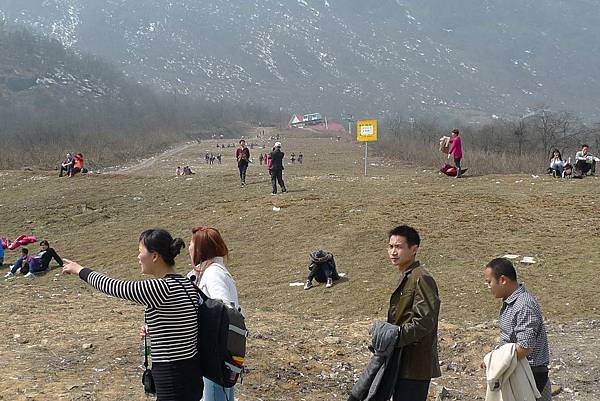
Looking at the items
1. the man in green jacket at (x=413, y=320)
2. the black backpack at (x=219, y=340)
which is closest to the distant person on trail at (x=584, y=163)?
the man in green jacket at (x=413, y=320)

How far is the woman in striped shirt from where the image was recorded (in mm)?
3227

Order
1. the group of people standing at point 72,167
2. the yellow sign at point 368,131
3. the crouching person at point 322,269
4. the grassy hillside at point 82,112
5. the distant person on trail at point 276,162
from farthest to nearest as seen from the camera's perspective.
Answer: the grassy hillside at point 82,112, the group of people standing at point 72,167, the yellow sign at point 368,131, the distant person on trail at point 276,162, the crouching person at point 322,269

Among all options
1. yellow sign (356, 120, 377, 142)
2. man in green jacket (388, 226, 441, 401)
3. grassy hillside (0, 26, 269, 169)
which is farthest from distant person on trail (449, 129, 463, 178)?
grassy hillside (0, 26, 269, 169)

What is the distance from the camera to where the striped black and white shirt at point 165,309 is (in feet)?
10.6

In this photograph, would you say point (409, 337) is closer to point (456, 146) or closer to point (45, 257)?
point (45, 257)

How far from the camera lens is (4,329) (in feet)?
25.3

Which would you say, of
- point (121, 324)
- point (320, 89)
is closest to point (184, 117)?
point (320, 89)

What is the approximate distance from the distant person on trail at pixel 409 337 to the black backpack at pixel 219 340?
0.80 meters

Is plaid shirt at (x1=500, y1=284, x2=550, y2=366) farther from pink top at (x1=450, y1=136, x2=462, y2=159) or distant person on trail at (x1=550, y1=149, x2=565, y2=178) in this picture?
distant person on trail at (x1=550, y1=149, x2=565, y2=178)

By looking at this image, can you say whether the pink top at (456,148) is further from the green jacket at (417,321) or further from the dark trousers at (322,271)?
the green jacket at (417,321)

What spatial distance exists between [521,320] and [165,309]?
86.2 inches

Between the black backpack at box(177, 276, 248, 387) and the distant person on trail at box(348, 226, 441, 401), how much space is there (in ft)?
2.61

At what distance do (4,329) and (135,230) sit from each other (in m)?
7.89

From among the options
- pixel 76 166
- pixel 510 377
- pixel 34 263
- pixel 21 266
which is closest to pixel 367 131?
pixel 76 166
